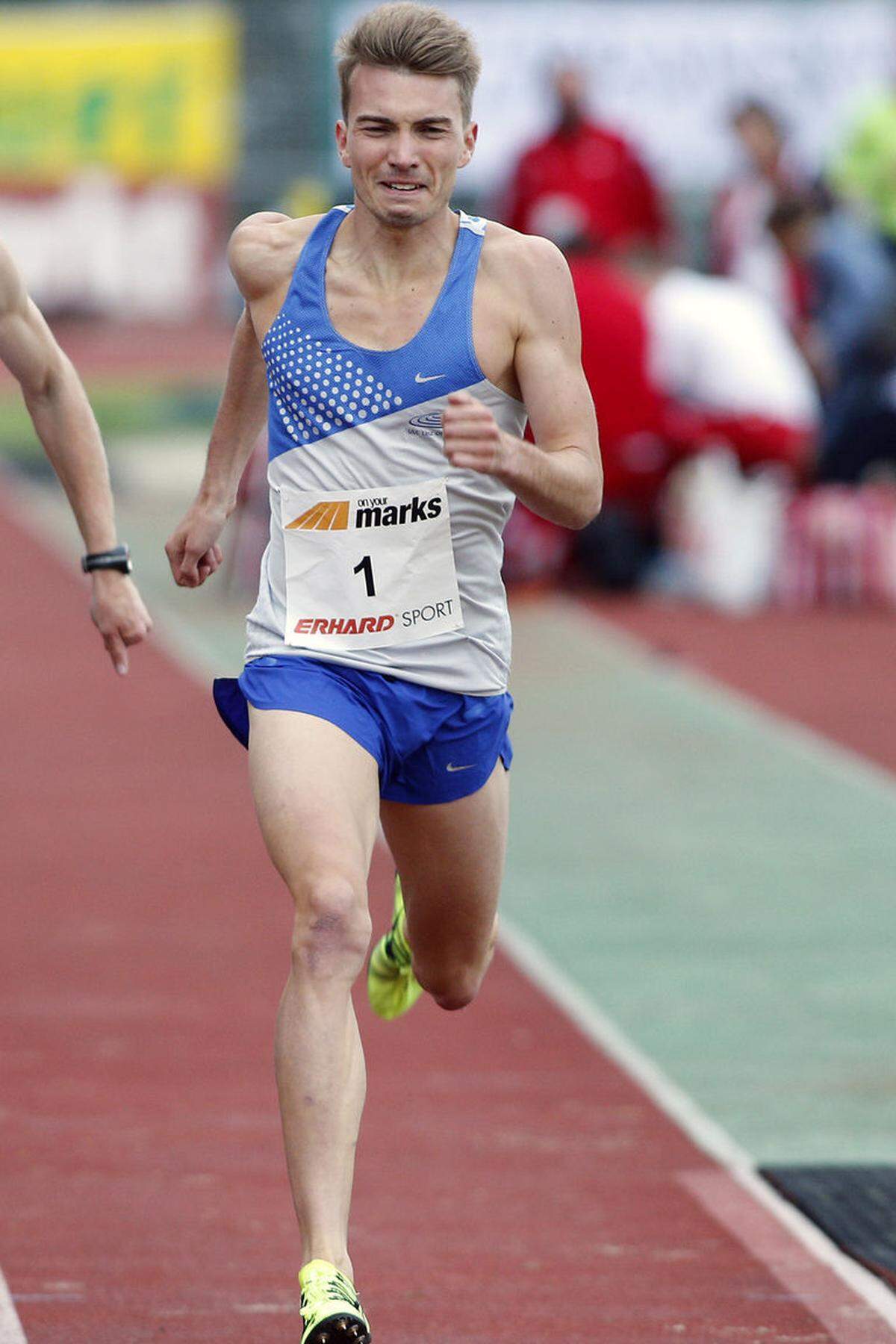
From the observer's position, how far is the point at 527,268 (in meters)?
4.86

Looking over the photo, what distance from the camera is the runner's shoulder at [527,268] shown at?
4.83 m

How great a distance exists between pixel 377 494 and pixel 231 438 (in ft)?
1.63

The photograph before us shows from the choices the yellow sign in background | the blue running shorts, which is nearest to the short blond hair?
the blue running shorts

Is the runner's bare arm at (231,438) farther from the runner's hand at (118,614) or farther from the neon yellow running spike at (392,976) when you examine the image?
the neon yellow running spike at (392,976)

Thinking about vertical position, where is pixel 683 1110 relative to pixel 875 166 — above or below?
above

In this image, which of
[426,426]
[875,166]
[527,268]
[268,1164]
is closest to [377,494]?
[426,426]

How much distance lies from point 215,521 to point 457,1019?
2.40 metres

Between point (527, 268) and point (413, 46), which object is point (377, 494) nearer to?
point (527, 268)

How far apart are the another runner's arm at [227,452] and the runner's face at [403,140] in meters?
0.34

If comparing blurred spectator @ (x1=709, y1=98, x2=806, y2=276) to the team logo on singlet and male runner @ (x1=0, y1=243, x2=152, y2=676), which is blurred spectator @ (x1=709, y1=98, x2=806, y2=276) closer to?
male runner @ (x1=0, y1=243, x2=152, y2=676)

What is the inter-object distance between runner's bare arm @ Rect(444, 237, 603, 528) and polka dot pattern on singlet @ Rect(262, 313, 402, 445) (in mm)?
249

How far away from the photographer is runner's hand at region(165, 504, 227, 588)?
5.18 metres

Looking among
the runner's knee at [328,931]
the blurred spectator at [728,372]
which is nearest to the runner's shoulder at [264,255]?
the runner's knee at [328,931]

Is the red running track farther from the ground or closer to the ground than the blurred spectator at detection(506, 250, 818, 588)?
farther from the ground
